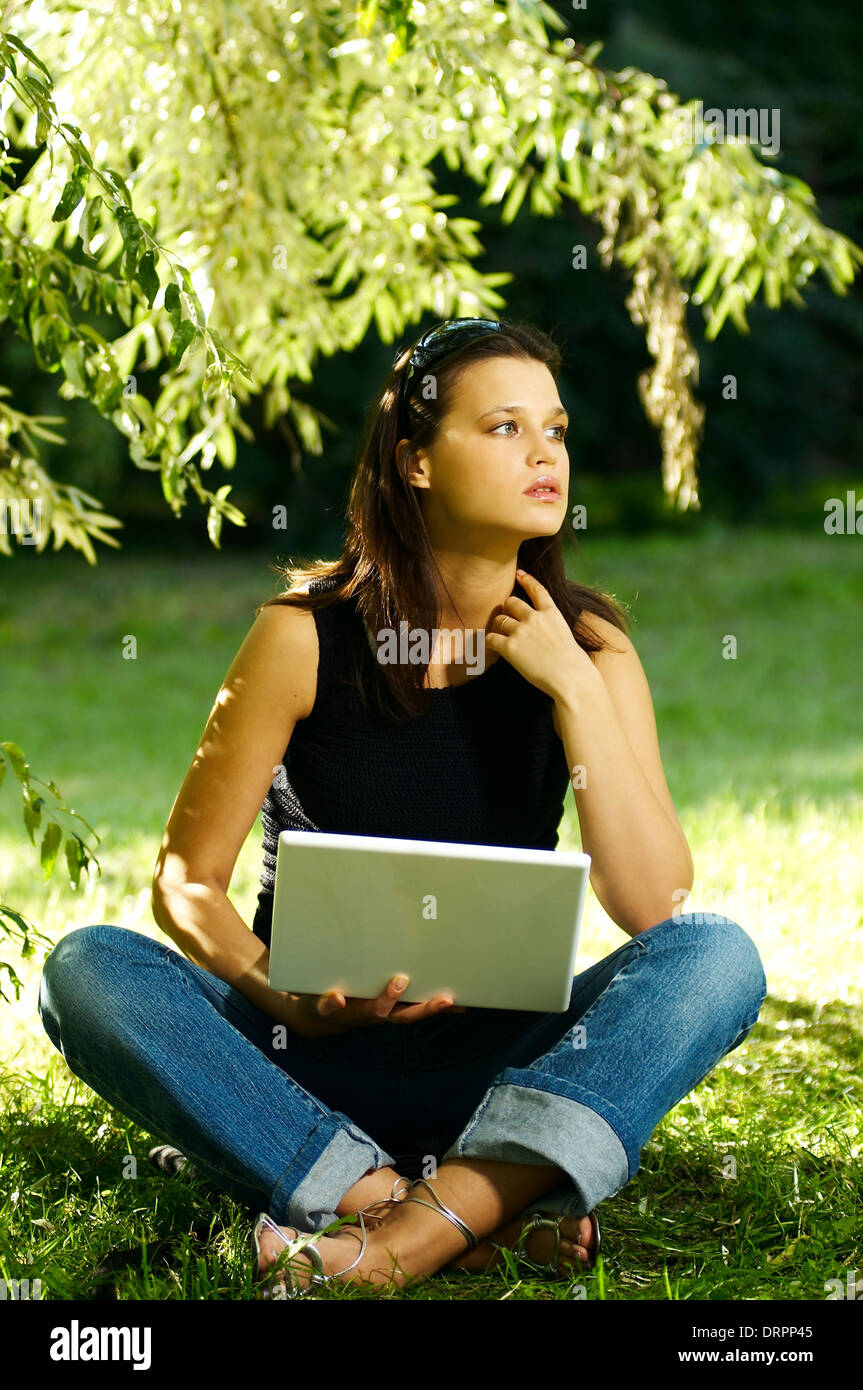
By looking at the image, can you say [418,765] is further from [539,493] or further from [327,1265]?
[327,1265]

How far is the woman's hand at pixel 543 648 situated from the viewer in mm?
2439

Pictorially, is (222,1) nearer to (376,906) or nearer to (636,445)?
(376,906)

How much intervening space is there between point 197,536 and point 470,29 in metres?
13.0

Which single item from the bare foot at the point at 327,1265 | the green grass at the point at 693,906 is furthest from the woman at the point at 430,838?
the green grass at the point at 693,906

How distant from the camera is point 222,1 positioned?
3.05 m

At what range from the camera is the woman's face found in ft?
8.18

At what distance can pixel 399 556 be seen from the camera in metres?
2.64

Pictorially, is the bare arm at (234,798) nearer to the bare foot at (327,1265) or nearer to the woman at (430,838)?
the woman at (430,838)

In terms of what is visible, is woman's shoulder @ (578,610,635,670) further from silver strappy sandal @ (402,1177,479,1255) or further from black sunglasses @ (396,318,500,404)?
silver strappy sandal @ (402,1177,479,1255)

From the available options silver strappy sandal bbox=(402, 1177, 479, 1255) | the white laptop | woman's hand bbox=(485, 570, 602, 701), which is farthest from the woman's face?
silver strappy sandal bbox=(402, 1177, 479, 1255)

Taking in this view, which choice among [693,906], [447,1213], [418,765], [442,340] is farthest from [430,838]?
[693,906]

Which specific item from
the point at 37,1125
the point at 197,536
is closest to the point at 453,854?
the point at 37,1125

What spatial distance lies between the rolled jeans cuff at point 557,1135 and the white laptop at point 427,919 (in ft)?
0.47

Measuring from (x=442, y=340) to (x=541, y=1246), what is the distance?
1477 mm
